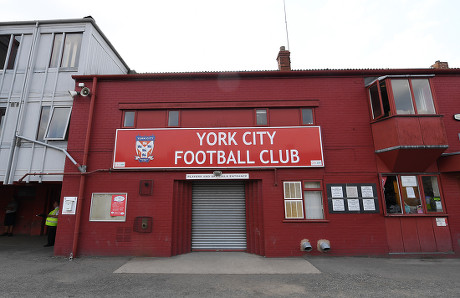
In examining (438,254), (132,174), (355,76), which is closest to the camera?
(438,254)

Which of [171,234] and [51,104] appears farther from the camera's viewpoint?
[51,104]

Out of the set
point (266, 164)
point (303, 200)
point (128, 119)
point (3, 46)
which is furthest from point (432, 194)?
point (3, 46)

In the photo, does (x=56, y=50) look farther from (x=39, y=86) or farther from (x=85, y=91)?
(x=85, y=91)

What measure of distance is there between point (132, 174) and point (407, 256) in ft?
33.8

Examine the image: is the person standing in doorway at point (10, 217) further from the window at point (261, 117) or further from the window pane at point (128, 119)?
the window at point (261, 117)

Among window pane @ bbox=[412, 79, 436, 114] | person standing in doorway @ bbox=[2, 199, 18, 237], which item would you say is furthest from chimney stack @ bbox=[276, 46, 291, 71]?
person standing in doorway @ bbox=[2, 199, 18, 237]

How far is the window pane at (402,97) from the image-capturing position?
806cm

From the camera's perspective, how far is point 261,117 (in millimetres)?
8953

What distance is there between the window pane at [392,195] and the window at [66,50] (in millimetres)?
13469

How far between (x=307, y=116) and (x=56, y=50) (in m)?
11.1

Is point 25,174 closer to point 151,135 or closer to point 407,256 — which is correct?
point 151,135

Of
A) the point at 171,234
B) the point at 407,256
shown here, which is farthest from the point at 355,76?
the point at 171,234

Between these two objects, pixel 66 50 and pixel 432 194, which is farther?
pixel 66 50

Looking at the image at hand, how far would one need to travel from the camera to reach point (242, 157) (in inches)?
334
